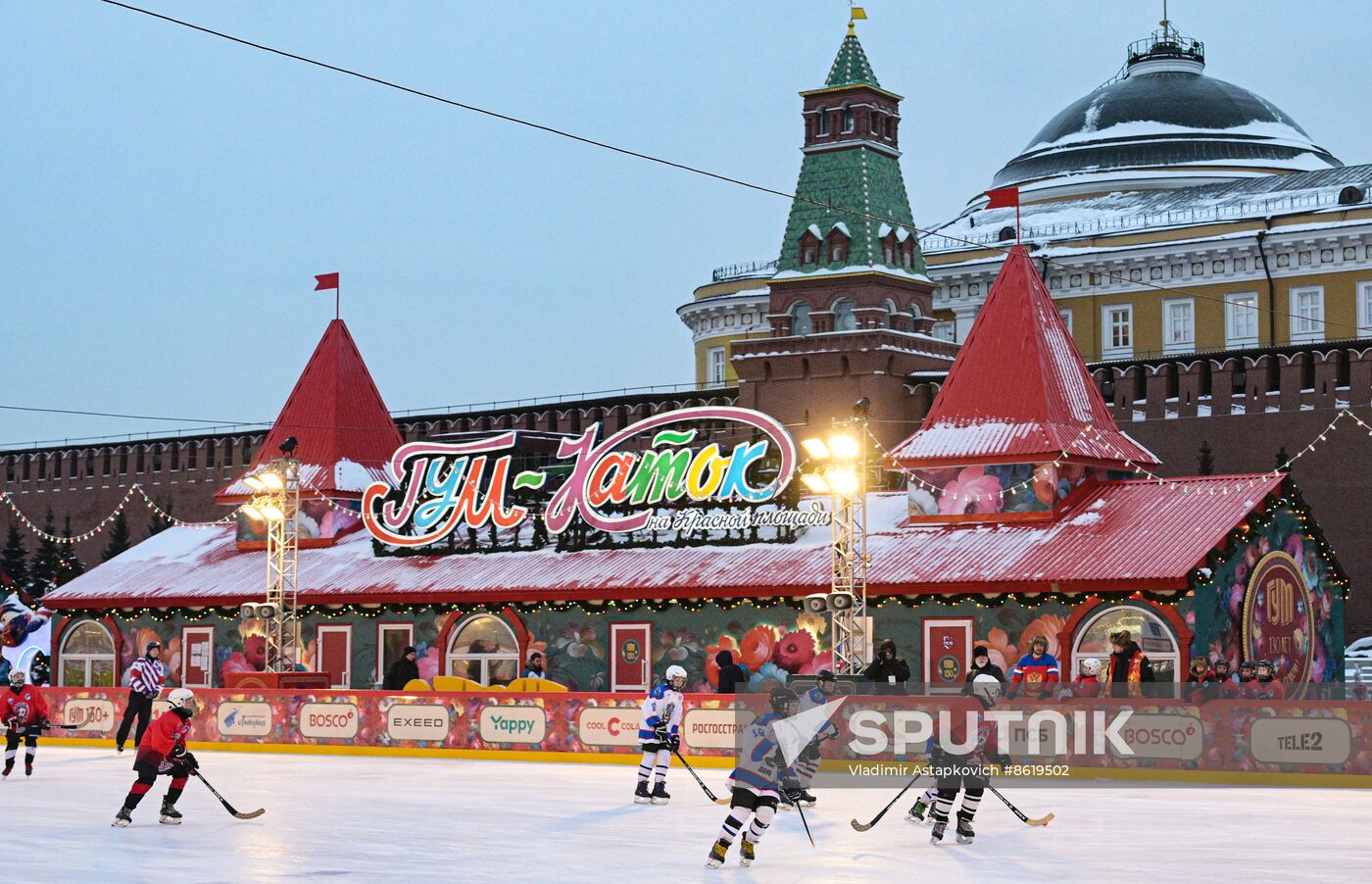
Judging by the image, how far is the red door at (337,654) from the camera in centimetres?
3631

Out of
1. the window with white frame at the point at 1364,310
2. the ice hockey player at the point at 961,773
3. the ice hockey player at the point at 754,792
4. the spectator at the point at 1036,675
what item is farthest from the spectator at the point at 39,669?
the window with white frame at the point at 1364,310

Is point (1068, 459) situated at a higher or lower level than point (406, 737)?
higher

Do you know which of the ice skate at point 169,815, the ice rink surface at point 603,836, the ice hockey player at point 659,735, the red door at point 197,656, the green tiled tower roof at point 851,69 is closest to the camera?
the ice rink surface at point 603,836

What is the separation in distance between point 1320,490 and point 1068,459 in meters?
13.1

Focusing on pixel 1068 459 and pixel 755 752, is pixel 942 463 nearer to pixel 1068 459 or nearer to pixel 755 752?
pixel 1068 459

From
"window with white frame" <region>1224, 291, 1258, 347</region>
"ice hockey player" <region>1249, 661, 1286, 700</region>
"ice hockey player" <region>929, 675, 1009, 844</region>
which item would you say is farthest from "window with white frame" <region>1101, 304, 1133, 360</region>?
"ice hockey player" <region>929, 675, 1009, 844</region>

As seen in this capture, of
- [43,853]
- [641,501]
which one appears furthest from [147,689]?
[43,853]

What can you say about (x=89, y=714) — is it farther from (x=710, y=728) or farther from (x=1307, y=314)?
(x=1307, y=314)

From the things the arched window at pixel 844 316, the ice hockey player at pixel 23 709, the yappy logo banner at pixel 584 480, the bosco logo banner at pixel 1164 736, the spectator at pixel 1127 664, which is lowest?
the bosco logo banner at pixel 1164 736

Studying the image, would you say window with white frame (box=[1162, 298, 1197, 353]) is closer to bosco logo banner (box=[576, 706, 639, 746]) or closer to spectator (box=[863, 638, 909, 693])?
bosco logo banner (box=[576, 706, 639, 746])

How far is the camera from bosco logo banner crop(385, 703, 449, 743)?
28.5 metres

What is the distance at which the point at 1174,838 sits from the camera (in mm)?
16250

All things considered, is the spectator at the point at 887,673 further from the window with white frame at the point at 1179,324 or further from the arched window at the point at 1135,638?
the window with white frame at the point at 1179,324

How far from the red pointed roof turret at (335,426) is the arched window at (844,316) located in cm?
985
